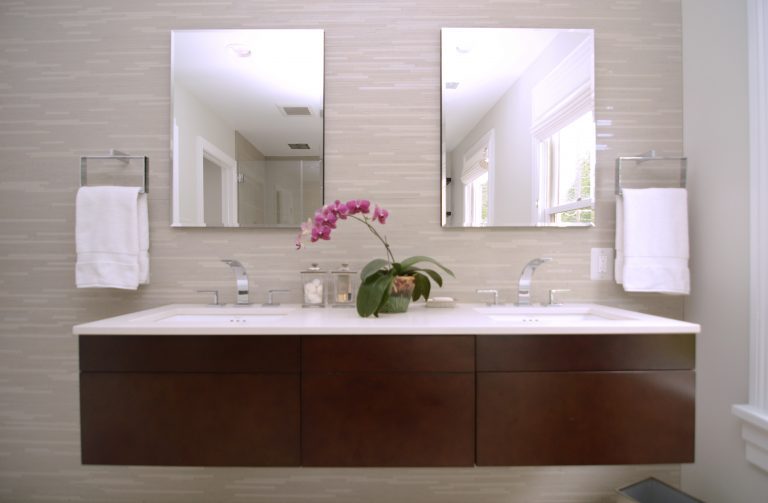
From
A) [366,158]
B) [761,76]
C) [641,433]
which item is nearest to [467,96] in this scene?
[366,158]

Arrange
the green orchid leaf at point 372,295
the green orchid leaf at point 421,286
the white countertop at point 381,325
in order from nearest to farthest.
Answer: the white countertop at point 381,325 → the green orchid leaf at point 372,295 → the green orchid leaf at point 421,286

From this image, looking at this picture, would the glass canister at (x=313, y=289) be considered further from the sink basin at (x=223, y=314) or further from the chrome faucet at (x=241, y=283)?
the chrome faucet at (x=241, y=283)

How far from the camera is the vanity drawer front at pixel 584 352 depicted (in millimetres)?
1131

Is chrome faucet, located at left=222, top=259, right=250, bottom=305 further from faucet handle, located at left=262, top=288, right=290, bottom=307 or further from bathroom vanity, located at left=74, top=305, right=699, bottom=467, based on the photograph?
bathroom vanity, located at left=74, top=305, right=699, bottom=467

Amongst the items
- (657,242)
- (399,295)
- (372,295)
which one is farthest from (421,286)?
(657,242)

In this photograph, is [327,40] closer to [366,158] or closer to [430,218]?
[366,158]

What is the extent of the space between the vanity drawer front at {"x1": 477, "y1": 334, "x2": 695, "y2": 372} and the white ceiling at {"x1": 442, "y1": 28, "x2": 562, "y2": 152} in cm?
90

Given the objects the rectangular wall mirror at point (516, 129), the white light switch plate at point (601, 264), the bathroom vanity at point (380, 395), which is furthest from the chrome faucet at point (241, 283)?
the white light switch plate at point (601, 264)

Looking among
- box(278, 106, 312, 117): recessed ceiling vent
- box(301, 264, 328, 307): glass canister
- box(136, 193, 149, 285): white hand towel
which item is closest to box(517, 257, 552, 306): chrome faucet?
box(301, 264, 328, 307): glass canister

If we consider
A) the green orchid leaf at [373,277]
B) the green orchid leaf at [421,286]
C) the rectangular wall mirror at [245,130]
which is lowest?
the green orchid leaf at [421,286]

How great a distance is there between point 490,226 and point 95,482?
209 centimetres

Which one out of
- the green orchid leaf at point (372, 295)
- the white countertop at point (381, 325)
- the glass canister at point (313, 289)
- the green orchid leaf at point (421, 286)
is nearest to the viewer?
the white countertop at point (381, 325)

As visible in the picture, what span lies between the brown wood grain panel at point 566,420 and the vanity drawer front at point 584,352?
0.03m

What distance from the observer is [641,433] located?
1.13 metres
